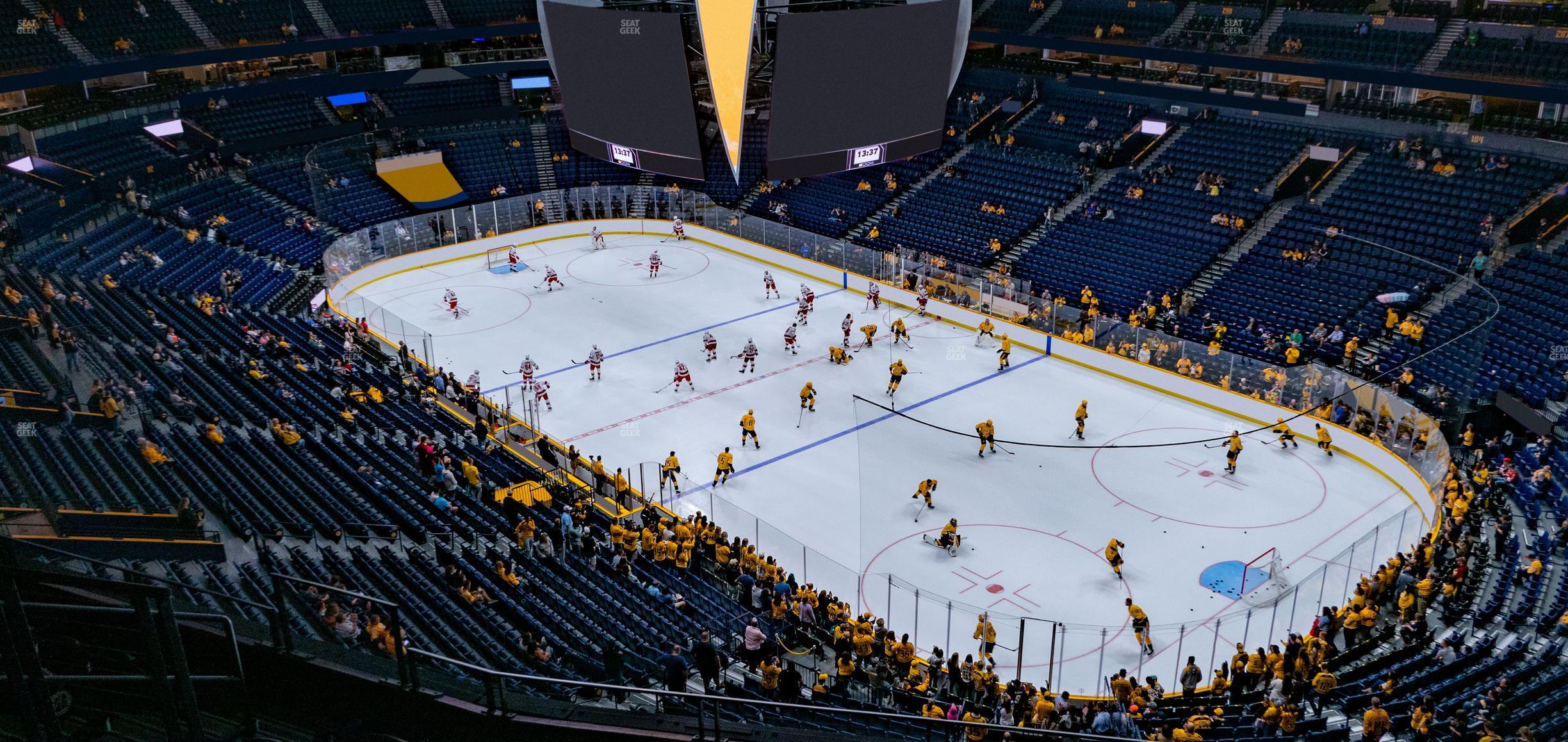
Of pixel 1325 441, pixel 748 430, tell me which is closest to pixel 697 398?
pixel 748 430

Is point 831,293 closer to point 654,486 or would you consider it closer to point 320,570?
point 654,486

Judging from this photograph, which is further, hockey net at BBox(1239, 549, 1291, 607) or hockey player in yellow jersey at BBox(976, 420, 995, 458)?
hockey player in yellow jersey at BBox(976, 420, 995, 458)

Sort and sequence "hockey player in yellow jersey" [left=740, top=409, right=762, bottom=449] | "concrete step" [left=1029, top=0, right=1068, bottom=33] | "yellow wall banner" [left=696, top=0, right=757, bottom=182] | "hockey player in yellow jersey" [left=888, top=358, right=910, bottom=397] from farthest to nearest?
1. "concrete step" [left=1029, top=0, right=1068, bottom=33]
2. "hockey player in yellow jersey" [left=888, top=358, right=910, bottom=397]
3. "hockey player in yellow jersey" [left=740, top=409, right=762, bottom=449]
4. "yellow wall banner" [left=696, top=0, right=757, bottom=182]

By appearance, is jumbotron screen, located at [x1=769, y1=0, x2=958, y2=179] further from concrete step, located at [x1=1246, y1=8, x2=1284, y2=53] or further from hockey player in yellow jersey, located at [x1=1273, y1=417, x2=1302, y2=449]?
concrete step, located at [x1=1246, y1=8, x2=1284, y2=53]

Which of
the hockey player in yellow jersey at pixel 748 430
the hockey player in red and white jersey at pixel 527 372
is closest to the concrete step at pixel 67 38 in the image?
the hockey player in red and white jersey at pixel 527 372

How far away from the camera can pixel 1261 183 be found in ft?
107

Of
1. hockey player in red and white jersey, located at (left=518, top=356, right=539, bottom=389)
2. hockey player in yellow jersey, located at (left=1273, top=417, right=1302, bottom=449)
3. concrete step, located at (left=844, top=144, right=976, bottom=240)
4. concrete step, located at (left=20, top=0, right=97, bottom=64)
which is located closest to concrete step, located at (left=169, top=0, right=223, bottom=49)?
concrete step, located at (left=20, top=0, right=97, bottom=64)

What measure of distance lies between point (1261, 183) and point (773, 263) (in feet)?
49.9

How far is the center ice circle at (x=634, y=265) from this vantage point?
37188mm

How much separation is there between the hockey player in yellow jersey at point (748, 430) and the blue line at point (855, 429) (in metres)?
0.70

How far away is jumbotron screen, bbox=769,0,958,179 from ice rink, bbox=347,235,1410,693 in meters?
6.85

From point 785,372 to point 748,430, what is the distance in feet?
16.8

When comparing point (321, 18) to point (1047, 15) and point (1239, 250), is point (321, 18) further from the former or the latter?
point (1239, 250)

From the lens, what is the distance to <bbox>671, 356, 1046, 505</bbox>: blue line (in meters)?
22.7
